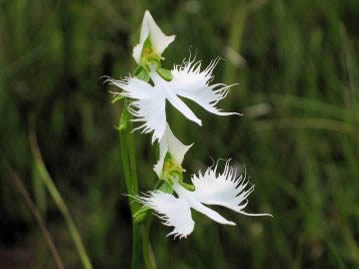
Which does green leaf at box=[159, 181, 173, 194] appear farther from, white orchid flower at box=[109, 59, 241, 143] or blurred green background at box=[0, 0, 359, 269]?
blurred green background at box=[0, 0, 359, 269]

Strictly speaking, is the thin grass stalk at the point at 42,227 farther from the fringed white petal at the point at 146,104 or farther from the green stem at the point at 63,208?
the fringed white petal at the point at 146,104

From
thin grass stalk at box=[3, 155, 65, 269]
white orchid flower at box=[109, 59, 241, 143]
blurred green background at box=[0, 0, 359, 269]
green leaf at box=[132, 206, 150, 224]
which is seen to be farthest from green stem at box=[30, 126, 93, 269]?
blurred green background at box=[0, 0, 359, 269]

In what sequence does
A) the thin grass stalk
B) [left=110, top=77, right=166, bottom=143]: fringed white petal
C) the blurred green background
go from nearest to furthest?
[left=110, top=77, right=166, bottom=143]: fringed white petal → the thin grass stalk → the blurred green background

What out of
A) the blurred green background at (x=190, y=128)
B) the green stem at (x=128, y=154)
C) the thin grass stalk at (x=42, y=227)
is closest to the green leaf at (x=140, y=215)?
the green stem at (x=128, y=154)

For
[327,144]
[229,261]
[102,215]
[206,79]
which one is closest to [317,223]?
[229,261]

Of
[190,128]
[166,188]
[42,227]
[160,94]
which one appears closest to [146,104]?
[160,94]

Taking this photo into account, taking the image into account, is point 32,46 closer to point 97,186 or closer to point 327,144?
point 97,186
